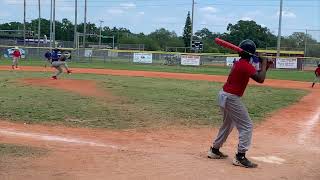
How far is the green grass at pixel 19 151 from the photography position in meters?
7.45

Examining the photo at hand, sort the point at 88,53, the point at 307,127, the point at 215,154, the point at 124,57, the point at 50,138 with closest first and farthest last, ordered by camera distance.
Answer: the point at 215,154 < the point at 50,138 < the point at 307,127 < the point at 88,53 < the point at 124,57

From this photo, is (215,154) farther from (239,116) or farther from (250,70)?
(250,70)

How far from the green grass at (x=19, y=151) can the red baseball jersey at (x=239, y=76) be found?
293 centimetres

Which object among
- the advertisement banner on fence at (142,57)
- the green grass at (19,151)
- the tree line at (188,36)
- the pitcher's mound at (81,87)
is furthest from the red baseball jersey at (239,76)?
the tree line at (188,36)

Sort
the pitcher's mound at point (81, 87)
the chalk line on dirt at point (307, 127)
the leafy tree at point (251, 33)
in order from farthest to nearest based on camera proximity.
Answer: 1. the leafy tree at point (251, 33)
2. the pitcher's mound at point (81, 87)
3. the chalk line on dirt at point (307, 127)

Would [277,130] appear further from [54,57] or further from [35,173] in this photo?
[54,57]

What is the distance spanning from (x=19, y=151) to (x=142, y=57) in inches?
1833

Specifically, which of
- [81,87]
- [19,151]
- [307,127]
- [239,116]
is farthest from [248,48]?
[81,87]

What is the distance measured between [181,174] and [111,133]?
3723mm

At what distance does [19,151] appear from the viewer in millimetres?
7688

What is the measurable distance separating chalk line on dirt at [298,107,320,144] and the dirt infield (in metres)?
0.02

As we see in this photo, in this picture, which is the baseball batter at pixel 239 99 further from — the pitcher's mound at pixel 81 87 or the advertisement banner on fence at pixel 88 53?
the advertisement banner on fence at pixel 88 53

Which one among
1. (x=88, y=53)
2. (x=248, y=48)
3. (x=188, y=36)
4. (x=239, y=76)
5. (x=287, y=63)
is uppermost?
(x=188, y=36)

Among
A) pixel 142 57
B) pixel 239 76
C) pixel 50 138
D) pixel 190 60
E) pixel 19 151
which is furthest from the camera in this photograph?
pixel 142 57
